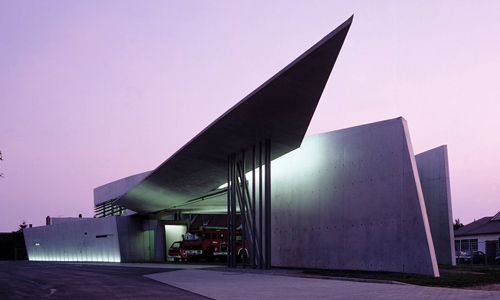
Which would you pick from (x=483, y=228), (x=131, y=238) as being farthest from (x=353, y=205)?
(x=483, y=228)

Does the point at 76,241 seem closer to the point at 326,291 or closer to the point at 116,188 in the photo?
the point at 116,188

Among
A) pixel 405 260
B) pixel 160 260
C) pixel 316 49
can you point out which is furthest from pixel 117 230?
pixel 316 49

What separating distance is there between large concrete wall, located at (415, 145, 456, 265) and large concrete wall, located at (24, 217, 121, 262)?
24.0m

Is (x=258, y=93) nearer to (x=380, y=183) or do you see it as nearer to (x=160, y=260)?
(x=380, y=183)

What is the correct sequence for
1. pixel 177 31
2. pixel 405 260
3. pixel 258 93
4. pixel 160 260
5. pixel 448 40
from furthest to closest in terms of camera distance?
pixel 160 260 < pixel 177 31 < pixel 448 40 < pixel 405 260 < pixel 258 93

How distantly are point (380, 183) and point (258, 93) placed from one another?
6308 mm

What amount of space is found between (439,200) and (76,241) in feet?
109

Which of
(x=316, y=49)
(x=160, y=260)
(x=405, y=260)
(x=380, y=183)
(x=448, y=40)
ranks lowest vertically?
(x=160, y=260)

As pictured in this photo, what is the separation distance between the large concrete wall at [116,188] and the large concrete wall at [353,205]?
67.6 ft

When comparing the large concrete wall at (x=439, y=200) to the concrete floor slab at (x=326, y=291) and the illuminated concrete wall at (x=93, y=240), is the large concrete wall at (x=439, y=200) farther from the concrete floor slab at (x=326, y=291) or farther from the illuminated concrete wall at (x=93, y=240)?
the illuminated concrete wall at (x=93, y=240)

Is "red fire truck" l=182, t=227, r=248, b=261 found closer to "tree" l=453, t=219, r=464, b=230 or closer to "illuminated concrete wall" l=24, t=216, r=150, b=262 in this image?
"illuminated concrete wall" l=24, t=216, r=150, b=262

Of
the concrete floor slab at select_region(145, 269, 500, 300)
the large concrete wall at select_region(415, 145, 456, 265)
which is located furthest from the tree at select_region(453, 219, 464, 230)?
the concrete floor slab at select_region(145, 269, 500, 300)

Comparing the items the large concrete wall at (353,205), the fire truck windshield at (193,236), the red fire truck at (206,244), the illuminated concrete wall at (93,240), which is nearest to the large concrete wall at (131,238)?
the illuminated concrete wall at (93,240)

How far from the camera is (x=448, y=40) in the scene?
894 inches
